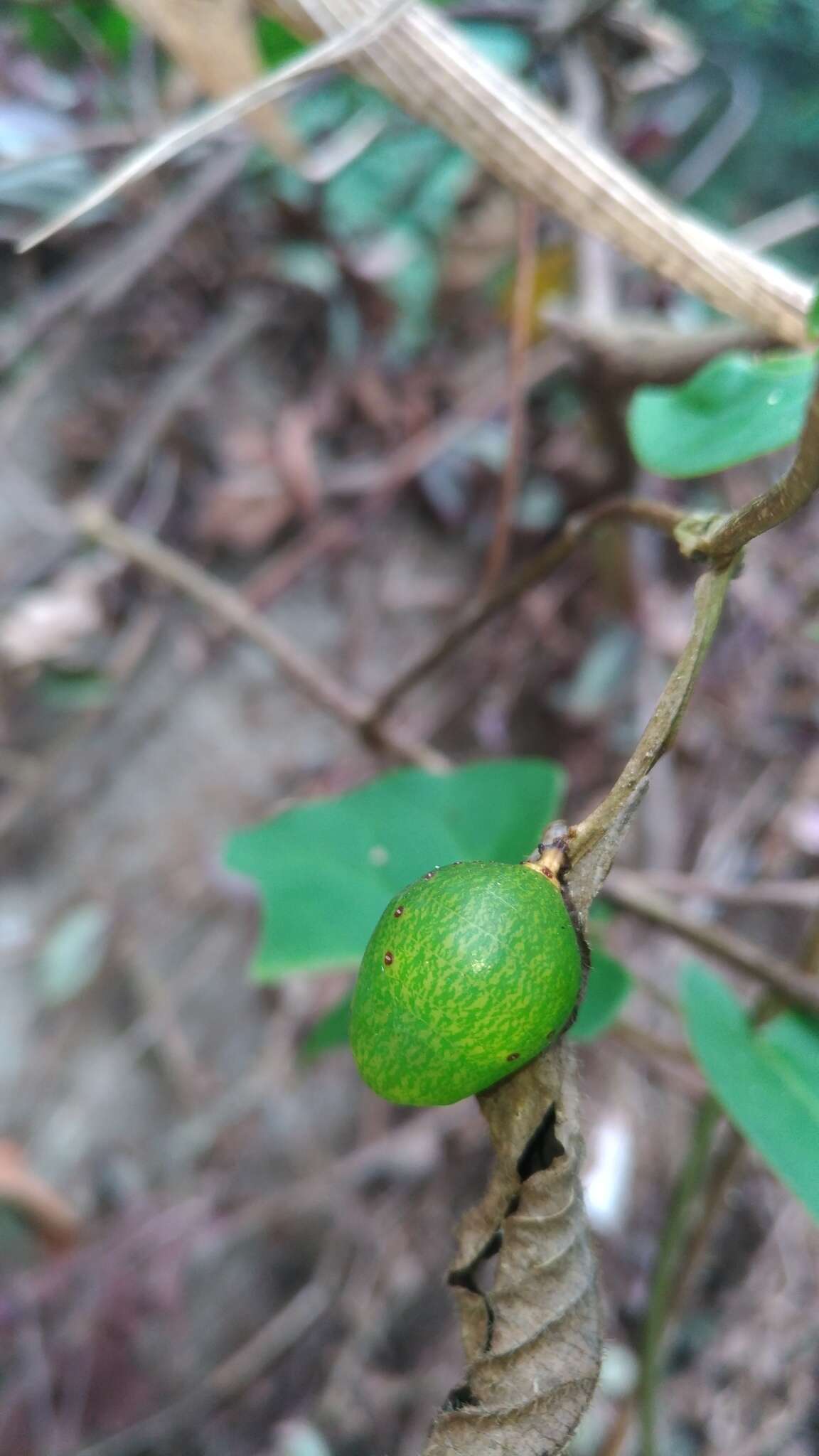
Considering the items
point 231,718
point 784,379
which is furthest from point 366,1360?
point 784,379

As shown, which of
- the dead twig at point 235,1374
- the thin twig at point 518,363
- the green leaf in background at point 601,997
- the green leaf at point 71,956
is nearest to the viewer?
the green leaf in background at point 601,997

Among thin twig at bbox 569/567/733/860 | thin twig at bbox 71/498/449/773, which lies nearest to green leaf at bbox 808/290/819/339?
thin twig at bbox 569/567/733/860

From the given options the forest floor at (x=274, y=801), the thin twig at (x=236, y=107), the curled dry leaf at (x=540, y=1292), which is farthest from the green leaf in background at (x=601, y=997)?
the thin twig at (x=236, y=107)

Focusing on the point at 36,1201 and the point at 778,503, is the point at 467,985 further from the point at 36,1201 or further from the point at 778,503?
the point at 36,1201

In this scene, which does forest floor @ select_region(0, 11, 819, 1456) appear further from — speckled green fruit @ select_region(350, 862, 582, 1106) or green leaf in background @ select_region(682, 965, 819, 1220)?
speckled green fruit @ select_region(350, 862, 582, 1106)

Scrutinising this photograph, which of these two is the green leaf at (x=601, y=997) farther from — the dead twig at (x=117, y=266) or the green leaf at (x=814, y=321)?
the dead twig at (x=117, y=266)

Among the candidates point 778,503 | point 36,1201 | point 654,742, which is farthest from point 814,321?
point 36,1201
